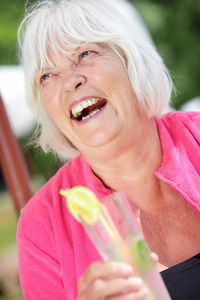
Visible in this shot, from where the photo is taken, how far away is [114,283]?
3.15 ft

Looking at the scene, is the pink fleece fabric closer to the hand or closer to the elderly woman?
the elderly woman

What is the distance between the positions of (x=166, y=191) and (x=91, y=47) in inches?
24.5

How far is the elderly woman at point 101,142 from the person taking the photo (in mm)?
1653

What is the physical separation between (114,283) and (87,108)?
36.2 inches

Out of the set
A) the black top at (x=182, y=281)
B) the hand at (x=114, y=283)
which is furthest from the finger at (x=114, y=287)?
the black top at (x=182, y=281)

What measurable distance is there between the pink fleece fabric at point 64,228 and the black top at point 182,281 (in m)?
0.21

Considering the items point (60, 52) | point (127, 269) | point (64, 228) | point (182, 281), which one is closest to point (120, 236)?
point (127, 269)

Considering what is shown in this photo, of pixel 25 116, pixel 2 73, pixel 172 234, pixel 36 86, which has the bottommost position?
pixel 172 234

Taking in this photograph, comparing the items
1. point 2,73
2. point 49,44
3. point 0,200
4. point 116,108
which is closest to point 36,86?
point 49,44

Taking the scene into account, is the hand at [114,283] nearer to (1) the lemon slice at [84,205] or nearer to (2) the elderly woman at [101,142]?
(1) the lemon slice at [84,205]

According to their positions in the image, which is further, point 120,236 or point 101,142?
point 101,142

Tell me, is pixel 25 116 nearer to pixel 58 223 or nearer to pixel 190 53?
pixel 58 223

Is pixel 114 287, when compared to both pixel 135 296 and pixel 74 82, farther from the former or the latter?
pixel 74 82

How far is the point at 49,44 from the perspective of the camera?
171 cm
